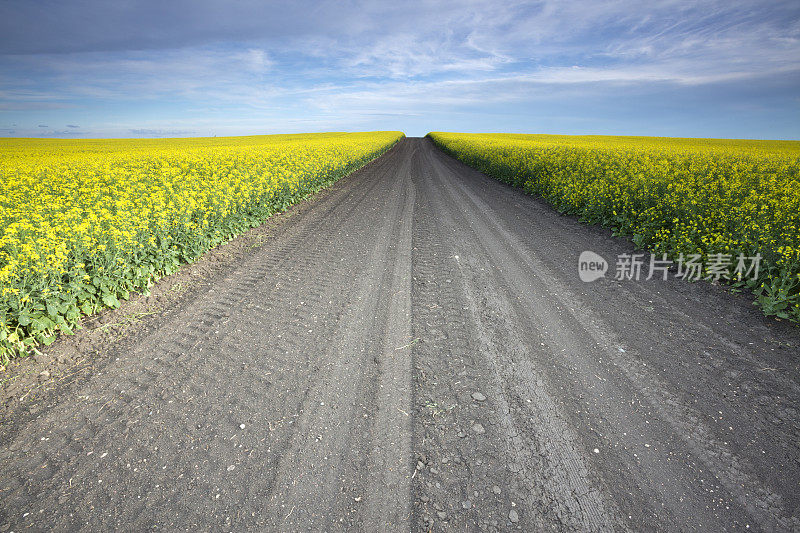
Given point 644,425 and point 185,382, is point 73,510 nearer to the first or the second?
point 185,382

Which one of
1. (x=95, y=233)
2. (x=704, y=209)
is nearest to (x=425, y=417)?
(x=95, y=233)

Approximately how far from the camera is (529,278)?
6750 mm

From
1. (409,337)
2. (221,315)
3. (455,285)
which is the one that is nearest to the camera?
(409,337)

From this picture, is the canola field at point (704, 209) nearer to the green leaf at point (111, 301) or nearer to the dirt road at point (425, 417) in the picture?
the dirt road at point (425, 417)

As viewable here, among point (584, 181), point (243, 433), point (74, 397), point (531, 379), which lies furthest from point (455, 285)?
point (584, 181)

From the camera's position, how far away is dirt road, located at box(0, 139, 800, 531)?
272 centimetres

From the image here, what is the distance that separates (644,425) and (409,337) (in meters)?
2.70

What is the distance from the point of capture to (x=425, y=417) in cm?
353

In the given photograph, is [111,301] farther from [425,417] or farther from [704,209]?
[704,209]

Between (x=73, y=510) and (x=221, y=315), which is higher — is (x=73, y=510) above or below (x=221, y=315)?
below

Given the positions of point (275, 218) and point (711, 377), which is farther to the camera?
point (275, 218)

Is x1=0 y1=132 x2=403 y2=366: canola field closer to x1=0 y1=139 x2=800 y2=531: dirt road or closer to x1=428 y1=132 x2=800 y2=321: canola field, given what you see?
x1=0 y1=139 x2=800 y2=531: dirt road

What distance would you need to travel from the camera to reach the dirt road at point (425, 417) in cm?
272

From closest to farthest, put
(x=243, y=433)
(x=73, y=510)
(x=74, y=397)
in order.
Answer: (x=73, y=510) < (x=243, y=433) < (x=74, y=397)
